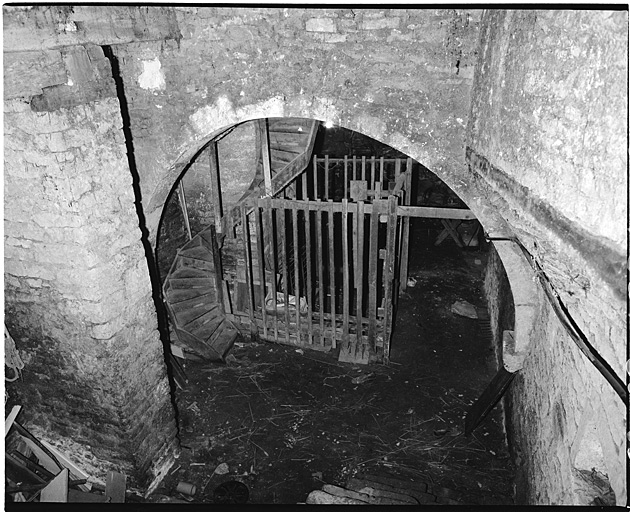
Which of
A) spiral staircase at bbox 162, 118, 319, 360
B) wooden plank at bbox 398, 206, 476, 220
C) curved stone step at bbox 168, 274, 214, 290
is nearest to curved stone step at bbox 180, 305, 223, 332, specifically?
spiral staircase at bbox 162, 118, 319, 360

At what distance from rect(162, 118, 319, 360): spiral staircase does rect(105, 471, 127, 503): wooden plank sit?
2.00 m

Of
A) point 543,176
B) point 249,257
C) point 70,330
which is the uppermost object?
point 543,176

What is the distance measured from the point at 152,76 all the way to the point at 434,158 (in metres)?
2.66

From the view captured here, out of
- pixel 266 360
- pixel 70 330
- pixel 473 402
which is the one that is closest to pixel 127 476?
pixel 70 330

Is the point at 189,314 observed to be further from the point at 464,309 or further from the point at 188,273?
the point at 464,309

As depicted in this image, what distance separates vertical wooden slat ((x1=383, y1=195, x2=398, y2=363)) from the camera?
16.7 ft

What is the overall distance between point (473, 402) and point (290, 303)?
2640 mm

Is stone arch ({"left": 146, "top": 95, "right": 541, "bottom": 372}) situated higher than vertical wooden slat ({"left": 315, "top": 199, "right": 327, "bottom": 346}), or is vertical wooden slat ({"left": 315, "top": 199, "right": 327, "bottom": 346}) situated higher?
stone arch ({"left": 146, "top": 95, "right": 541, "bottom": 372})

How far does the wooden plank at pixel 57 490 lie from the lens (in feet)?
11.7

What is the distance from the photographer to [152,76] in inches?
167

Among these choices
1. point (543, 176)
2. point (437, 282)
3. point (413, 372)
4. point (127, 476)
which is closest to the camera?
point (543, 176)

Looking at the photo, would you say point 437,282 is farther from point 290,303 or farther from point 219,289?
point 219,289

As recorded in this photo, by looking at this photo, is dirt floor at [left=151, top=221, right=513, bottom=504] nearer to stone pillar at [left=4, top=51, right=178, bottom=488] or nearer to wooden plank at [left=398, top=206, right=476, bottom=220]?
stone pillar at [left=4, top=51, right=178, bottom=488]

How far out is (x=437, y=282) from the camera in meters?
7.71
